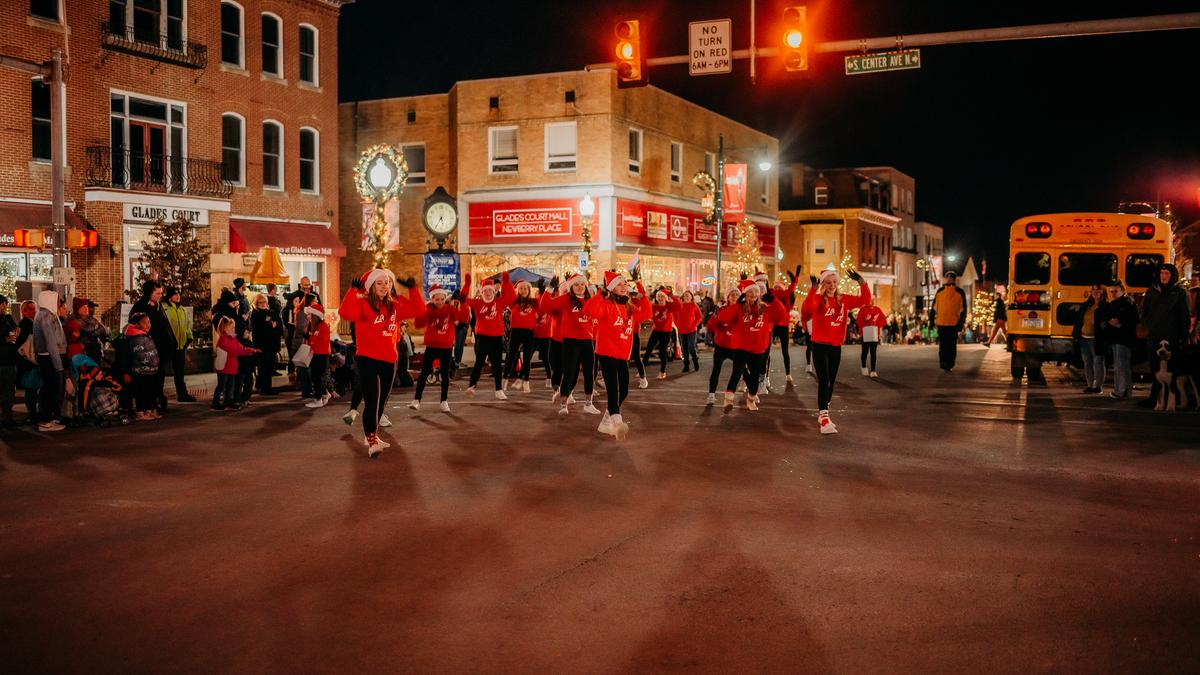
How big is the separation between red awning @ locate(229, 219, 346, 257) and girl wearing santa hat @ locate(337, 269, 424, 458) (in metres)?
18.2

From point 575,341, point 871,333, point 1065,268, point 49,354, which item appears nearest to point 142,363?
point 49,354

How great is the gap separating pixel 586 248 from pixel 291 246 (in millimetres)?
8702

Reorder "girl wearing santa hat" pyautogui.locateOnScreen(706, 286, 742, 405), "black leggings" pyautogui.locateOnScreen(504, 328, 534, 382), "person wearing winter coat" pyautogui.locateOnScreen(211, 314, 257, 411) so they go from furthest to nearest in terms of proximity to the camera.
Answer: "black leggings" pyautogui.locateOnScreen(504, 328, 534, 382)
"girl wearing santa hat" pyautogui.locateOnScreen(706, 286, 742, 405)
"person wearing winter coat" pyautogui.locateOnScreen(211, 314, 257, 411)

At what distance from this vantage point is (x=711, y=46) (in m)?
14.3

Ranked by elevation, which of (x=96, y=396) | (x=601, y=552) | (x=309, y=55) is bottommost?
(x=601, y=552)

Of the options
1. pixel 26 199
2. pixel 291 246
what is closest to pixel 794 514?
pixel 26 199

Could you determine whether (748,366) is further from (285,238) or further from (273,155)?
(273,155)

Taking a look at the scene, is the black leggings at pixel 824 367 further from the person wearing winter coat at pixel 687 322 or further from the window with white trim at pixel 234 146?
the window with white trim at pixel 234 146

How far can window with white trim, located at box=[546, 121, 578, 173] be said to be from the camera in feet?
108

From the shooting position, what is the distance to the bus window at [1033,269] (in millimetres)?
17469

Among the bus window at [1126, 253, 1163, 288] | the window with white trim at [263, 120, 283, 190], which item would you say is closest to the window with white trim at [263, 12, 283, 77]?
Answer: the window with white trim at [263, 120, 283, 190]

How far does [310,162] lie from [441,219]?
382 inches

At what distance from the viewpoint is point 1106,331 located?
1462 cm

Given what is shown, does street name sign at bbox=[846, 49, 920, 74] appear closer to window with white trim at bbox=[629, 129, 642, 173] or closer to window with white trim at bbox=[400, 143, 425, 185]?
window with white trim at bbox=[629, 129, 642, 173]
